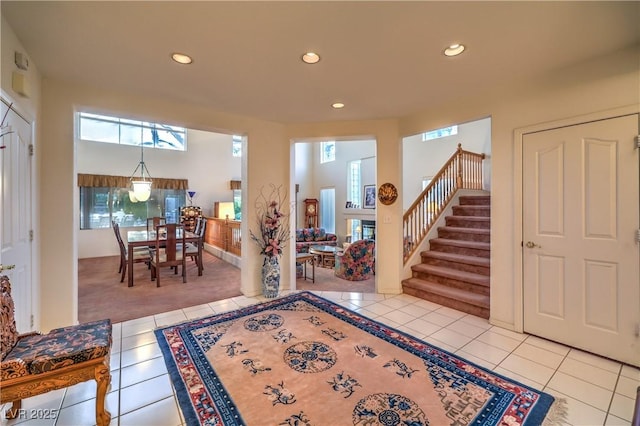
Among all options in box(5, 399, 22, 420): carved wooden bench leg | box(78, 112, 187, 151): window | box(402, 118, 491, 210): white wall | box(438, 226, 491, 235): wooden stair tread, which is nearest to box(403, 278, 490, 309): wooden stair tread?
box(438, 226, 491, 235): wooden stair tread

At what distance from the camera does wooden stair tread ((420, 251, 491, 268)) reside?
12.5 ft

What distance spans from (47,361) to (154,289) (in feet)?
10.7

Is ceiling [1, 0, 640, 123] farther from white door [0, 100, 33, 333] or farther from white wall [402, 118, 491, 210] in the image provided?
white wall [402, 118, 491, 210]

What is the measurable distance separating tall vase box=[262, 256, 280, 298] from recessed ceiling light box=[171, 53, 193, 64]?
8.50 ft

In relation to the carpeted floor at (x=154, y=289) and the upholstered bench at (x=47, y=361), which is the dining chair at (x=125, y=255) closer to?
the carpeted floor at (x=154, y=289)

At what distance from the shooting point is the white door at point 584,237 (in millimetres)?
2275

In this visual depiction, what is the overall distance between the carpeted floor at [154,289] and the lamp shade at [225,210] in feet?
9.71

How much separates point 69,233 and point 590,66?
5.28 metres

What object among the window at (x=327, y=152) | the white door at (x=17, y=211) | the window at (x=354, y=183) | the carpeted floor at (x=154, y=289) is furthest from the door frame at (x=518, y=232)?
the window at (x=327, y=152)

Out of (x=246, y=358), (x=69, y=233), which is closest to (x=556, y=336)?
(x=246, y=358)

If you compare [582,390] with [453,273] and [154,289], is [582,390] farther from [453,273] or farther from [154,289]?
[154,289]

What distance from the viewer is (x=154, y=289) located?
4.45 m

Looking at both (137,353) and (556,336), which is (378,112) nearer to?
(556,336)

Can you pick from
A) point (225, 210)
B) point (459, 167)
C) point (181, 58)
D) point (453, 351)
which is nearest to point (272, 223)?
point (181, 58)
